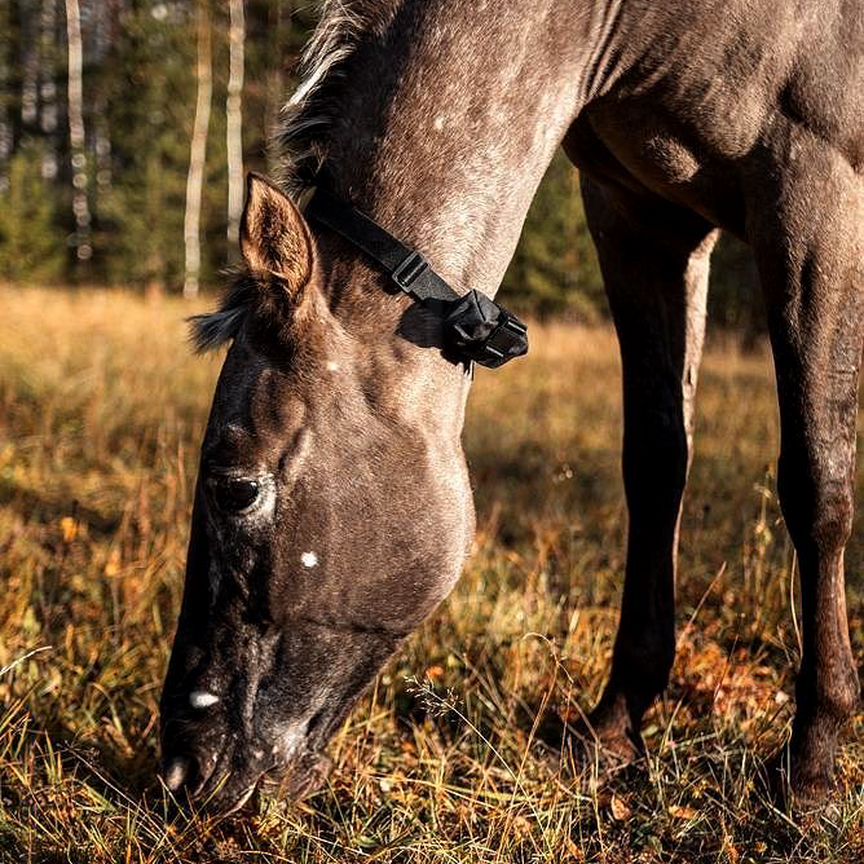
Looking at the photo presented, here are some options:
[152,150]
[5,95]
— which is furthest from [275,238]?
[5,95]

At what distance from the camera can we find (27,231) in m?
20.5

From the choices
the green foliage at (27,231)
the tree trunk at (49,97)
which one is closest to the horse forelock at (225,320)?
the green foliage at (27,231)

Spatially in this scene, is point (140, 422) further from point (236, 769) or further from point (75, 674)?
point (236, 769)

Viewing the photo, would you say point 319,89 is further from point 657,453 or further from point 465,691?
point 465,691

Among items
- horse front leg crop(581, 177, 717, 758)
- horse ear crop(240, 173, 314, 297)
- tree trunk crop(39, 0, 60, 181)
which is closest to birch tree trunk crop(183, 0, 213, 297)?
tree trunk crop(39, 0, 60, 181)

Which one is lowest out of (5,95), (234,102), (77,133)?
(5,95)

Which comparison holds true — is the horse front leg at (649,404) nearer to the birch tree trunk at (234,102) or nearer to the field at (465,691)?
the field at (465,691)

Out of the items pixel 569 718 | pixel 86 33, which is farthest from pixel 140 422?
pixel 86 33

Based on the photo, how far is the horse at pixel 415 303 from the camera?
6.64 ft

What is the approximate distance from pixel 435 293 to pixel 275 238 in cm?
37

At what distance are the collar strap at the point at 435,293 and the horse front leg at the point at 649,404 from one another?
2.86 feet

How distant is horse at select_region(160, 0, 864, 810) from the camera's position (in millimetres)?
2023

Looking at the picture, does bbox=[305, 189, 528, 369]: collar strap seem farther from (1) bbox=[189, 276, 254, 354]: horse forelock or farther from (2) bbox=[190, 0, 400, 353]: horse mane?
(1) bbox=[189, 276, 254, 354]: horse forelock

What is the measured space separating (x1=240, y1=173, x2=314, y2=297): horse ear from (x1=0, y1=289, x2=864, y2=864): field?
90 cm
